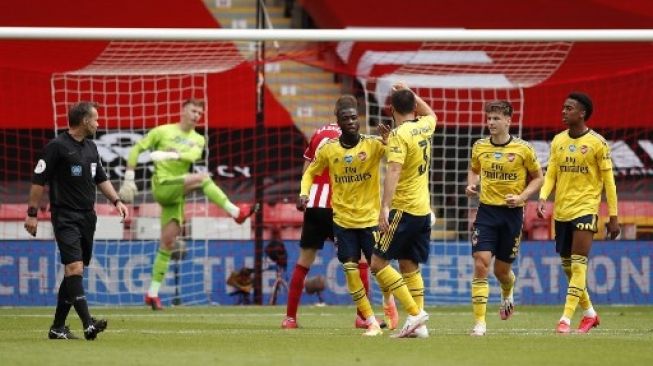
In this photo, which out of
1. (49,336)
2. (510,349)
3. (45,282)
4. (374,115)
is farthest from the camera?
(374,115)

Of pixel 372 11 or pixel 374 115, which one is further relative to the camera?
pixel 372 11

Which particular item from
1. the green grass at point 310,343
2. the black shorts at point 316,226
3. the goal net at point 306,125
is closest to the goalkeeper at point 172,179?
the green grass at point 310,343

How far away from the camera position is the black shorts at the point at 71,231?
37.8 feet

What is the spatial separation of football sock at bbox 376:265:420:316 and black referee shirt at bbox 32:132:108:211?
95.5 inches

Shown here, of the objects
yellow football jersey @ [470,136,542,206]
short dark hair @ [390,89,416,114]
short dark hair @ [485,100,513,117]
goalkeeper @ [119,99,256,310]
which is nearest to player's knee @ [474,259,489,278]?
yellow football jersey @ [470,136,542,206]

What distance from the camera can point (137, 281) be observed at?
18734 millimetres

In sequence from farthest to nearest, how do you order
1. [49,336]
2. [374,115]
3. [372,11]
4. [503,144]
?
[372,11]
[374,115]
[503,144]
[49,336]

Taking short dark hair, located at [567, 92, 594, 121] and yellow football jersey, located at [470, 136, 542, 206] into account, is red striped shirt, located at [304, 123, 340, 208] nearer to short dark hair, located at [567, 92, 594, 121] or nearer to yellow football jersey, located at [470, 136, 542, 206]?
yellow football jersey, located at [470, 136, 542, 206]

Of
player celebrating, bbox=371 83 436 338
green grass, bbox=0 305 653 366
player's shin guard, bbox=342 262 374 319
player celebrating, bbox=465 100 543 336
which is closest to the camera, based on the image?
green grass, bbox=0 305 653 366

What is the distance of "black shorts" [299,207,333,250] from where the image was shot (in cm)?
1340

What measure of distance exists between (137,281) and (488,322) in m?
5.87

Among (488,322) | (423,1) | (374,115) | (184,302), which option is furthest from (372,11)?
(488,322)

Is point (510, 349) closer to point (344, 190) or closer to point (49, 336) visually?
point (344, 190)

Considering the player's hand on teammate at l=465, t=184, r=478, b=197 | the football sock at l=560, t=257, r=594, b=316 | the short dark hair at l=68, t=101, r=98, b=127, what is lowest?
the football sock at l=560, t=257, r=594, b=316
